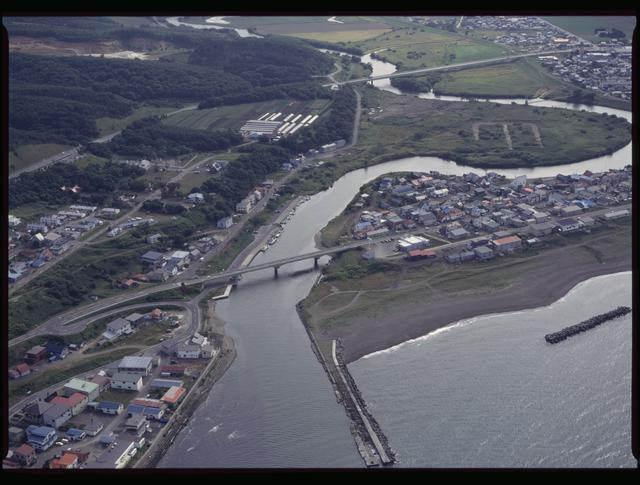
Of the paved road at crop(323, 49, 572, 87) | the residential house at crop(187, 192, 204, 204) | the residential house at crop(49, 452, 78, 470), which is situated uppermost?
the paved road at crop(323, 49, 572, 87)

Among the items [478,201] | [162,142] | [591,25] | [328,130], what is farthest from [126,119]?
[591,25]

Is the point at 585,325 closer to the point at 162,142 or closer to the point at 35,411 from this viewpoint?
the point at 35,411

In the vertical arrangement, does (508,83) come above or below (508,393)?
above

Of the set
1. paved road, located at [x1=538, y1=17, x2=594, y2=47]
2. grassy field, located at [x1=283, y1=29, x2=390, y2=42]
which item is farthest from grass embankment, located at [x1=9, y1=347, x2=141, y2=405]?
grassy field, located at [x1=283, y1=29, x2=390, y2=42]

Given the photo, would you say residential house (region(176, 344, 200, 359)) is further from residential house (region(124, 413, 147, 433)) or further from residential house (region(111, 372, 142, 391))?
residential house (region(124, 413, 147, 433))

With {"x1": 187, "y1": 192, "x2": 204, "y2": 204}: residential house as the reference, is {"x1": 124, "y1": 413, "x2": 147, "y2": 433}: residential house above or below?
below
